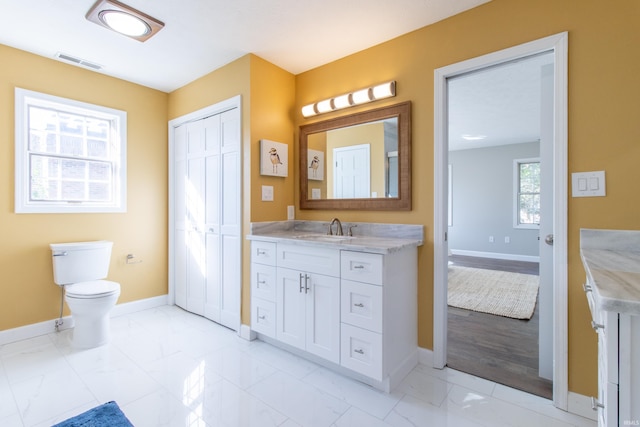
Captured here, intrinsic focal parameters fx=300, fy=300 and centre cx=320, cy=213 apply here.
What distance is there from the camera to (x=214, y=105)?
2854 mm

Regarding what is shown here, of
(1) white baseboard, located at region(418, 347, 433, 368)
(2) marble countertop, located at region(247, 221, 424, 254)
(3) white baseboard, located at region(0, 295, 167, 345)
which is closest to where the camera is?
(2) marble countertop, located at region(247, 221, 424, 254)

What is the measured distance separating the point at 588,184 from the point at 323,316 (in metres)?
1.70

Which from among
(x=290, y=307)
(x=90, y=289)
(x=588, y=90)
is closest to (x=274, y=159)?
(x=290, y=307)

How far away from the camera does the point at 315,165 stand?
2.80 meters

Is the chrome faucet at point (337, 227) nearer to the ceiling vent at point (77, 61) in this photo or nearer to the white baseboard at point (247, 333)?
the white baseboard at point (247, 333)

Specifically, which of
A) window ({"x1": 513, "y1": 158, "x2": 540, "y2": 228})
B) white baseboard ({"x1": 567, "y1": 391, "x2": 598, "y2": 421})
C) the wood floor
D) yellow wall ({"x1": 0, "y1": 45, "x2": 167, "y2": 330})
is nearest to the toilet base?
yellow wall ({"x1": 0, "y1": 45, "x2": 167, "y2": 330})

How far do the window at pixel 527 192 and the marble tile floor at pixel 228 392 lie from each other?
5.46 m

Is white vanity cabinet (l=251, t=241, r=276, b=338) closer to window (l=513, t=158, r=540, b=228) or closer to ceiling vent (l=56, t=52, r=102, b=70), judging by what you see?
ceiling vent (l=56, t=52, r=102, b=70)

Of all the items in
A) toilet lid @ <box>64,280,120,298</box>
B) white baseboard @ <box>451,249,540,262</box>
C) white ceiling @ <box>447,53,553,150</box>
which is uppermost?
white ceiling @ <box>447,53,553,150</box>

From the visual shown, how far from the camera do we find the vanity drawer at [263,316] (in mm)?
2336

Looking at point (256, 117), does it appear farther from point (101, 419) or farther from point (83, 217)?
point (101, 419)

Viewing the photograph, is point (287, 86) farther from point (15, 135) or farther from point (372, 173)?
point (15, 135)

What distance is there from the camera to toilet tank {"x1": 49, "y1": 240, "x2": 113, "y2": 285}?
2.56 metres

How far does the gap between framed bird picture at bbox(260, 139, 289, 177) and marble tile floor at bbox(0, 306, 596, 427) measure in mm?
1486
